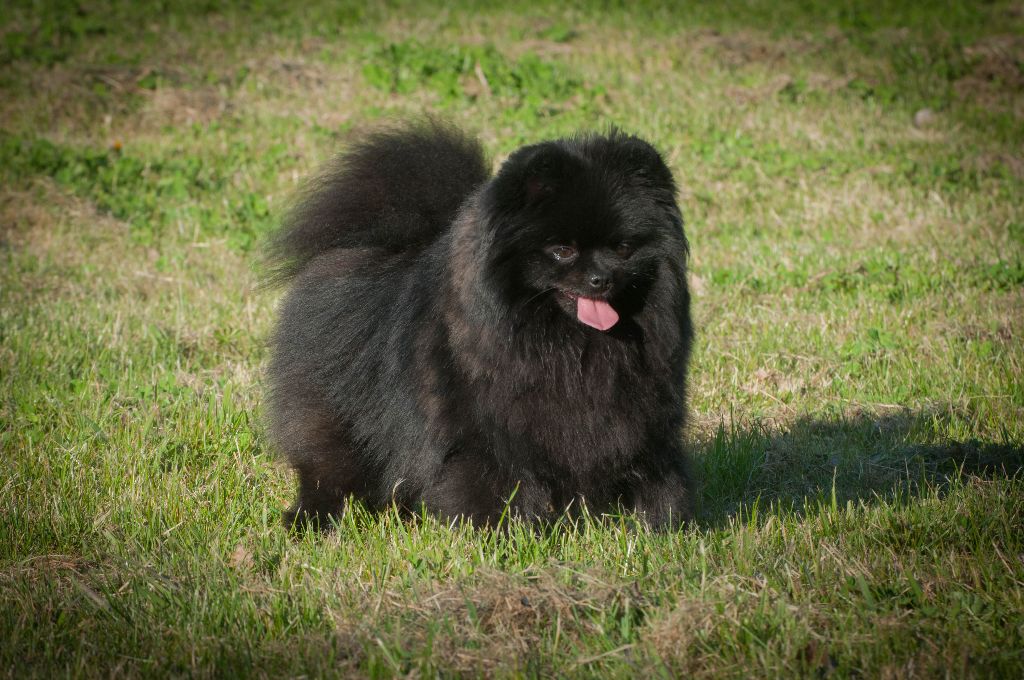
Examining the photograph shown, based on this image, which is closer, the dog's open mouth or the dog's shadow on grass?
the dog's open mouth

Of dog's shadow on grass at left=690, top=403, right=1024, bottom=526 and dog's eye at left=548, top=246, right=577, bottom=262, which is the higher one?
dog's eye at left=548, top=246, right=577, bottom=262

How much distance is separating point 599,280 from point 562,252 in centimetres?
22

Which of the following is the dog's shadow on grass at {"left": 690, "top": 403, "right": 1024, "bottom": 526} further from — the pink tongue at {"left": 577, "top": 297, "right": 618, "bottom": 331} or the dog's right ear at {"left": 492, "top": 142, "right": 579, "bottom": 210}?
the dog's right ear at {"left": 492, "top": 142, "right": 579, "bottom": 210}

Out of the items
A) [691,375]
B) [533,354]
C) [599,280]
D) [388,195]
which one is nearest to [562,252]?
[599,280]

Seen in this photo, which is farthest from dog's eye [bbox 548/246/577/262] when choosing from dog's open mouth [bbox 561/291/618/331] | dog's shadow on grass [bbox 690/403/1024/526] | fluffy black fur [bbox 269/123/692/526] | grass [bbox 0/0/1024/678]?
dog's shadow on grass [bbox 690/403/1024/526]

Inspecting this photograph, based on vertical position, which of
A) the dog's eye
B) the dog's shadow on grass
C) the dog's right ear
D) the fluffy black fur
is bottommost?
the dog's shadow on grass

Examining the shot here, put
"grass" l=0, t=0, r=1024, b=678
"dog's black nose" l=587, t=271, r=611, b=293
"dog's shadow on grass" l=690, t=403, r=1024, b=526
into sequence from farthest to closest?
"dog's shadow on grass" l=690, t=403, r=1024, b=526
"dog's black nose" l=587, t=271, r=611, b=293
"grass" l=0, t=0, r=1024, b=678

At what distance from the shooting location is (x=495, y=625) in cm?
324

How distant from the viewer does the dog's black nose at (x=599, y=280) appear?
3613 millimetres

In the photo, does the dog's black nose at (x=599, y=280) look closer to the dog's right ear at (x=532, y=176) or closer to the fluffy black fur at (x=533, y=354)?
the fluffy black fur at (x=533, y=354)

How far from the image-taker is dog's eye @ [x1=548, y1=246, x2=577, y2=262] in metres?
3.73

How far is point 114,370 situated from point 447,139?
265 centimetres

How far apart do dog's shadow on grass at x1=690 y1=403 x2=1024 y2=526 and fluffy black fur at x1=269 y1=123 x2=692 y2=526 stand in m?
0.82

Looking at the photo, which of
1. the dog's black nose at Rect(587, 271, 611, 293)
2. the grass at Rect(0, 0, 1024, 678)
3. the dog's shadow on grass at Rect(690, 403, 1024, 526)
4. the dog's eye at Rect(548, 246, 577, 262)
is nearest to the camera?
the grass at Rect(0, 0, 1024, 678)
